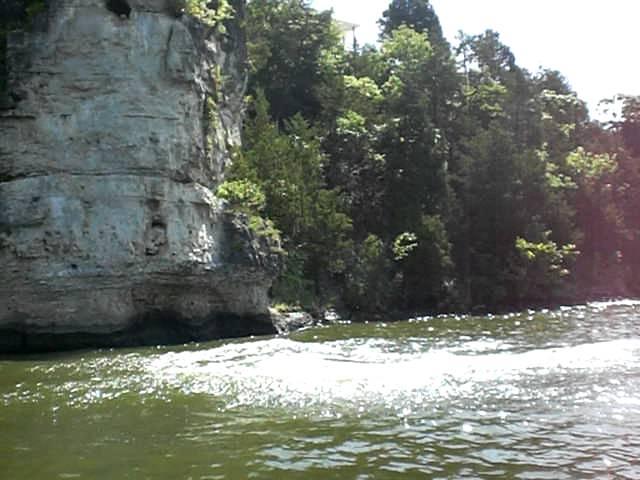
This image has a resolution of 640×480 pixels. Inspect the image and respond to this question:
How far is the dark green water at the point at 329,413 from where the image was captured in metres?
8.11

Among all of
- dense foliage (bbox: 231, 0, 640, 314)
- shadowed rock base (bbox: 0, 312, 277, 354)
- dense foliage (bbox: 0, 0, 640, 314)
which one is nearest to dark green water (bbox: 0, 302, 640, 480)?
shadowed rock base (bbox: 0, 312, 277, 354)

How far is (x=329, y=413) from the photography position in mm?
10672

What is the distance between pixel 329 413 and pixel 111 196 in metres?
12.6

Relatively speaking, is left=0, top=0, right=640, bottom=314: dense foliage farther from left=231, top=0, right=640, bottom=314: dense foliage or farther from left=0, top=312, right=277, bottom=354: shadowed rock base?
left=0, top=312, right=277, bottom=354: shadowed rock base

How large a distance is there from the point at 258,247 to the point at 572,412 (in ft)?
48.9

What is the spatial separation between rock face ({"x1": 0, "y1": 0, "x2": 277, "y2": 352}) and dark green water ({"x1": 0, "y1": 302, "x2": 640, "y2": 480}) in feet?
8.67

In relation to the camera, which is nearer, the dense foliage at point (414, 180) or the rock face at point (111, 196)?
the rock face at point (111, 196)

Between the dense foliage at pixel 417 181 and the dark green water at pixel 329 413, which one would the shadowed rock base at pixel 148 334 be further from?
the dense foliage at pixel 417 181

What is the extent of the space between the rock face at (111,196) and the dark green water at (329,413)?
2643 mm

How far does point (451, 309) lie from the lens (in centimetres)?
3275

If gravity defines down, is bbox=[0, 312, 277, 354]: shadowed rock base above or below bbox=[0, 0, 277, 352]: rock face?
below

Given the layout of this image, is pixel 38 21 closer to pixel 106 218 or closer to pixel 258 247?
pixel 106 218

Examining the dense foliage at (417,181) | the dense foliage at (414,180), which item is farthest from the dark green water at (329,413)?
the dense foliage at (417,181)

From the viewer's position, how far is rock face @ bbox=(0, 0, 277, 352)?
19.9 m
